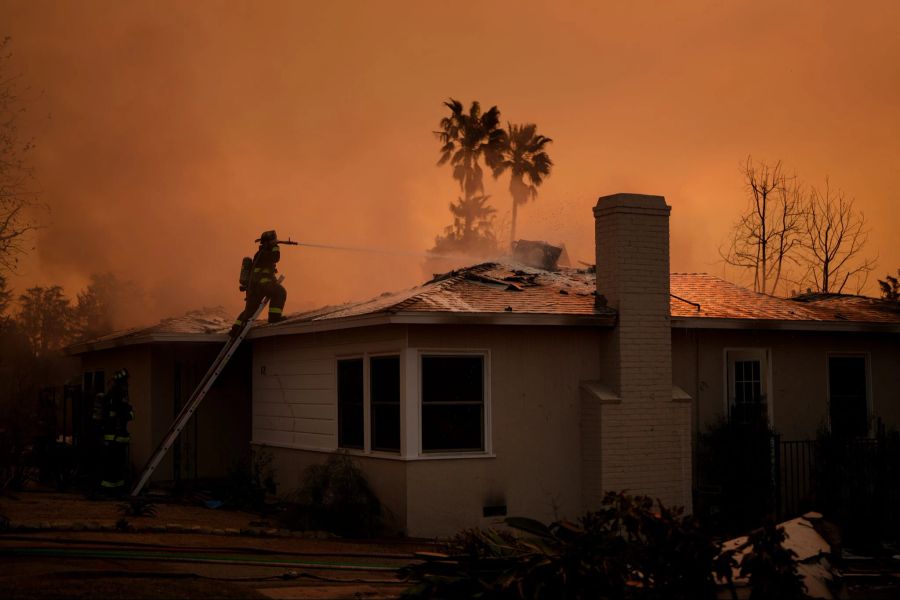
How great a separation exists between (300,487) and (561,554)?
29.0 feet

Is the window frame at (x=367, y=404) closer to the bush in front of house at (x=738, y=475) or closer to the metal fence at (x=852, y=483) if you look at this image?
the bush in front of house at (x=738, y=475)

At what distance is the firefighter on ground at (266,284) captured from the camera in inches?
750

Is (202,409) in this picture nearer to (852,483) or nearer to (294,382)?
(294,382)

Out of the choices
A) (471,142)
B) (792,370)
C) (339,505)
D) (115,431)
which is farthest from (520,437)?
(471,142)

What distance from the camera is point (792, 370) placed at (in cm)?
1734

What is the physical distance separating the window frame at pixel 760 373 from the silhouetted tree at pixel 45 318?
53.6 m

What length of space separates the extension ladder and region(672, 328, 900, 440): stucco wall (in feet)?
23.8

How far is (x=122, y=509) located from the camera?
50.9ft

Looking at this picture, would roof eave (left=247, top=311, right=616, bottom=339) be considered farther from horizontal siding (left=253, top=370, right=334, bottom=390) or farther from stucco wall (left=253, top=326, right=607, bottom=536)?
horizontal siding (left=253, top=370, right=334, bottom=390)

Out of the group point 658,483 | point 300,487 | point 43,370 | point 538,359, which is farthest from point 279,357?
point 43,370

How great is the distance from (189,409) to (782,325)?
9.66 m

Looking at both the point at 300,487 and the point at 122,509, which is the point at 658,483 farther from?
the point at 122,509

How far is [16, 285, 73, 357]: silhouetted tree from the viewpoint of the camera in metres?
64.1

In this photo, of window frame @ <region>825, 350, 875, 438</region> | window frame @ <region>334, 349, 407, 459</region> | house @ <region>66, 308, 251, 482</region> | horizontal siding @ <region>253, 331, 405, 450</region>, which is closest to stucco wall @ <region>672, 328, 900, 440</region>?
window frame @ <region>825, 350, 875, 438</region>
